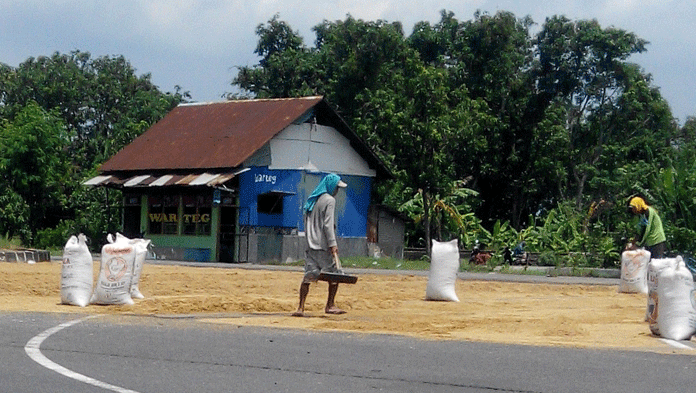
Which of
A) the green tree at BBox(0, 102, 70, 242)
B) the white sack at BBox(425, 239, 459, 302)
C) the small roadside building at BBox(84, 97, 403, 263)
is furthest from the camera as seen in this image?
the green tree at BBox(0, 102, 70, 242)

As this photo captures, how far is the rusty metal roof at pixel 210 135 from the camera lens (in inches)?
1480

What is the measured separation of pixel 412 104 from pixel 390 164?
6.09 metres

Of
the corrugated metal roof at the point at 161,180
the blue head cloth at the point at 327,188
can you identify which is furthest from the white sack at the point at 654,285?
the corrugated metal roof at the point at 161,180

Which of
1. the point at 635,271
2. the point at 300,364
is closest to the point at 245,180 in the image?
the point at 635,271

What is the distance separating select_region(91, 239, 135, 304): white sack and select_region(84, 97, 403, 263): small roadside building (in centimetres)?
2083

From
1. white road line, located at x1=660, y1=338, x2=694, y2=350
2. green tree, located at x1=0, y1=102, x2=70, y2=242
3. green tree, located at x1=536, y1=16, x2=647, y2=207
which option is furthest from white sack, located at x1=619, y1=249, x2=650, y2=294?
green tree, located at x1=0, y1=102, x2=70, y2=242

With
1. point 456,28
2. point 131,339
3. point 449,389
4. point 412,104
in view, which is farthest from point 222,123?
point 449,389

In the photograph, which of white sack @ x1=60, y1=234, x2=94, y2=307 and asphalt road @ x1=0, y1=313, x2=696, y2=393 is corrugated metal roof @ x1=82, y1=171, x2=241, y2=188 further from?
asphalt road @ x1=0, y1=313, x2=696, y2=393

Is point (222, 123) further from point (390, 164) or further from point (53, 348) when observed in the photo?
point (53, 348)

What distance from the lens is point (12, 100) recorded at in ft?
191

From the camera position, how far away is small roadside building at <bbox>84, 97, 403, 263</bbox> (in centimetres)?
3700

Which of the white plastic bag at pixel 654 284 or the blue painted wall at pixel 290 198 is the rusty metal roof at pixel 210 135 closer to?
the blue painted wall at pixel 290 198

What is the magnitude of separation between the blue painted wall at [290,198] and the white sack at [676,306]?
86.1 feet

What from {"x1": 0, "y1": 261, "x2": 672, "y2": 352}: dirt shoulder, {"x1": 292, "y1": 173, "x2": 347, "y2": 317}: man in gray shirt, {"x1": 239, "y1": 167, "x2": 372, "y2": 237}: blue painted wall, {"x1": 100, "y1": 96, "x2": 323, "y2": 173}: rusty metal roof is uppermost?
{"x1": 100, "y1": 96, "x2": 323, "y2": 173}: rusty metal roof
